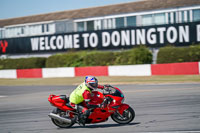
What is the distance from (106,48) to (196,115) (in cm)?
2514

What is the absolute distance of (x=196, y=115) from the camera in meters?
9.03

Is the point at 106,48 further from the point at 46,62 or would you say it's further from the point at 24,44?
the point at 24,44

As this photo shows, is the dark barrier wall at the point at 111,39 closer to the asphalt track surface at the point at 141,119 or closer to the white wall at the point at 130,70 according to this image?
the white wall at the point at 130,70

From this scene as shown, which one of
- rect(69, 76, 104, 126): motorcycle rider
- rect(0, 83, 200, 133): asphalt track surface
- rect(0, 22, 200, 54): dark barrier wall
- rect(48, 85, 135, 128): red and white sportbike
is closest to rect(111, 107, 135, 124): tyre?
rect(48, 85, 135, 128): red and white sportbike

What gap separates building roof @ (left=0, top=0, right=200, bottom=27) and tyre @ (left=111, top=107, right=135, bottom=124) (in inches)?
1054

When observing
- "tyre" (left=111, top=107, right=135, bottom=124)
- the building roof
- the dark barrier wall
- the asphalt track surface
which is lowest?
the asphalt track surface

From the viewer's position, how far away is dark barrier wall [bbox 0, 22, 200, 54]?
29.3m

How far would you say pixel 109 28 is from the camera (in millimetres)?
36219

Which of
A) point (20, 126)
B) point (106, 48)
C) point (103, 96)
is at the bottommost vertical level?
point (20, 126)

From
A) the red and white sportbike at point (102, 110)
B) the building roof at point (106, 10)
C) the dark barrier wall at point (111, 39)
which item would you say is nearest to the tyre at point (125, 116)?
the red and white sportbike at point (102, 110)

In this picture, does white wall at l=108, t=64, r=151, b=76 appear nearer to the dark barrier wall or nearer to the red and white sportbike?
the dark barrier wall

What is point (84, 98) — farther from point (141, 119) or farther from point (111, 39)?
point (111, 39)

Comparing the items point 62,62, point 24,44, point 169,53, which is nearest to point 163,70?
point 169,53

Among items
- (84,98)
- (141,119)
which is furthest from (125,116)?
(84,98)
